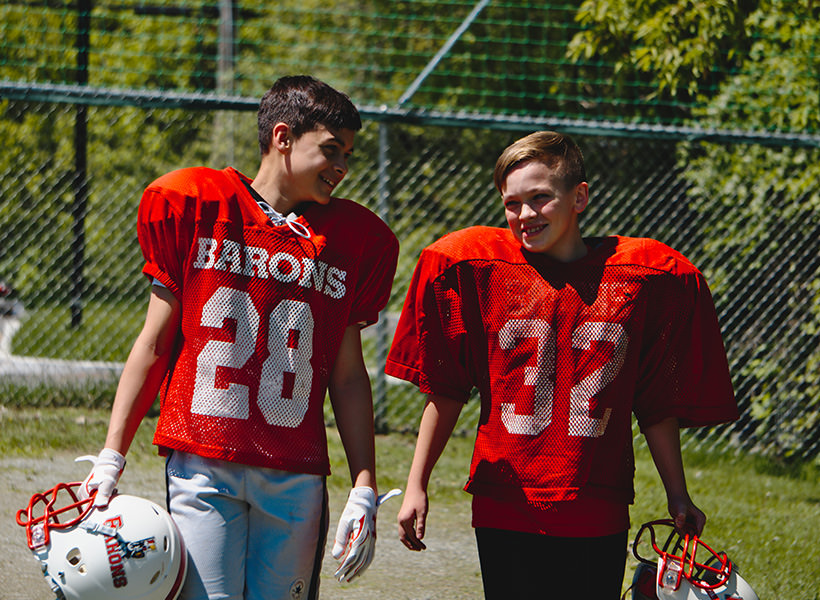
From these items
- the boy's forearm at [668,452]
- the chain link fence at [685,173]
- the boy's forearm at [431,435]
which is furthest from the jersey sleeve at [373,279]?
the chain link fence at [685,173]

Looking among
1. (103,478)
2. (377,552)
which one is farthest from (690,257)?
(103,478)

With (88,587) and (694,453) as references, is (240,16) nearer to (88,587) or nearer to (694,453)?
(694,453)

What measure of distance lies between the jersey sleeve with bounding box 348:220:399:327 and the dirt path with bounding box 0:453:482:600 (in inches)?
64.2

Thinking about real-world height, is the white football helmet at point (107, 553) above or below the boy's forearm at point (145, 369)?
below

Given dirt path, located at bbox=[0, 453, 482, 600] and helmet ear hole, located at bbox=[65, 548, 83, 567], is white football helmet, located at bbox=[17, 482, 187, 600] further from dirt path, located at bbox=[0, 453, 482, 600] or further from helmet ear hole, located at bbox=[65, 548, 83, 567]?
dirt path, located at bbox=[0, 453, 482, 600]

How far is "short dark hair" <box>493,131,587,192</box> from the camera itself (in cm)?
248

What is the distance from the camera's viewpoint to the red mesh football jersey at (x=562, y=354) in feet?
7.92

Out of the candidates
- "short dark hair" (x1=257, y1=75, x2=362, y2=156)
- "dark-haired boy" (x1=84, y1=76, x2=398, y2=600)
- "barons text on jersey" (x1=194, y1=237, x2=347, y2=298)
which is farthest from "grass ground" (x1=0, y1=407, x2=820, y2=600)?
"short dark hair" (x1=257, y1=75, x2=362, y2=156)

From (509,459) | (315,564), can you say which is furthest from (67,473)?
(509,459)

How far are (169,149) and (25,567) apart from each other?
13.6m

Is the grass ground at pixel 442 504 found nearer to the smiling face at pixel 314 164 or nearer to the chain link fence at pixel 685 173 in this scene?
the chain link fence at pixel 685 173

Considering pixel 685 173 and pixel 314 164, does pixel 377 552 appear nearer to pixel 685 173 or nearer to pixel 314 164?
pixel 314 164

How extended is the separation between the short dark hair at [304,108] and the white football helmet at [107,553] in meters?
1.08

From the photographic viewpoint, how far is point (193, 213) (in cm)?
238
